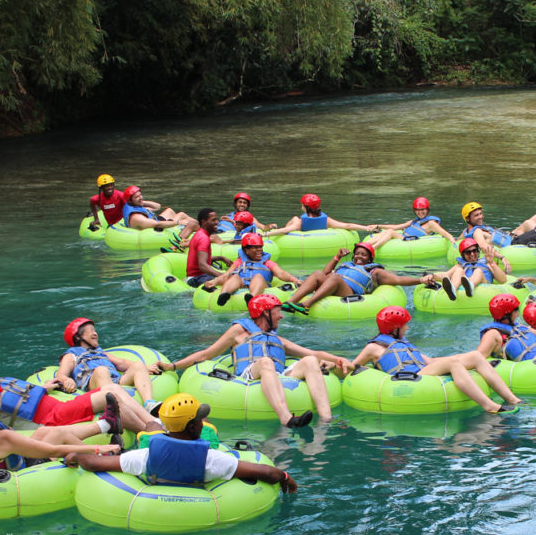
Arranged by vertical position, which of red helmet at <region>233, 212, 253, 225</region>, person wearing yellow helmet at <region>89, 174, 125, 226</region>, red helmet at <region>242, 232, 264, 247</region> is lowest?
red helmet at <region>242, 232, 264, 247</region>

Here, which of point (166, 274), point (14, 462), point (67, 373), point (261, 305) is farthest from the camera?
point (166, 274)

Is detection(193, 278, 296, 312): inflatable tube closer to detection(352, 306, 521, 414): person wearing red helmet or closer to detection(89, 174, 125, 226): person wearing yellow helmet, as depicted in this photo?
detection(352, 306, 521, 414): person wearing red helmet

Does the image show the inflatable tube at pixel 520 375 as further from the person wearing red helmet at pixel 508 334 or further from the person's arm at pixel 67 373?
the person's arm at pixel 67 373

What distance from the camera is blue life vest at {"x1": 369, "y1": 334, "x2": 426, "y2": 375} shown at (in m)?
7.51

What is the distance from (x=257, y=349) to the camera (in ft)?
24.6

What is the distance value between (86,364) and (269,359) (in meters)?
1.64

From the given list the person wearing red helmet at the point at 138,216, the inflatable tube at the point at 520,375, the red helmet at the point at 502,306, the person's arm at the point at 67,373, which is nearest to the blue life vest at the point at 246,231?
the person wearing red helmet at the point at 138,216

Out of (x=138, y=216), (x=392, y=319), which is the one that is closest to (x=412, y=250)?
(x=138, y=216)

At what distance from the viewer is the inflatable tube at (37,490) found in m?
5.68

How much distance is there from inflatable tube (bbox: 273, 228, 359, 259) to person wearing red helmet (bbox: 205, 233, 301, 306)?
227 cm

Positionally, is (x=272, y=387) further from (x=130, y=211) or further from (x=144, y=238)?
(x=130, y=211)

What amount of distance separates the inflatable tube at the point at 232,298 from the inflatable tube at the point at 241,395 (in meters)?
2.74

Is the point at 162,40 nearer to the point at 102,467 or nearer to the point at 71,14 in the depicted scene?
the point at 71,14

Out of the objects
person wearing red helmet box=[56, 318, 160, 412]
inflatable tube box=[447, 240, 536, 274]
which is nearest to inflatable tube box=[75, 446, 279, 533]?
person wearing red helmet box=[56, 318, 160, 412]
